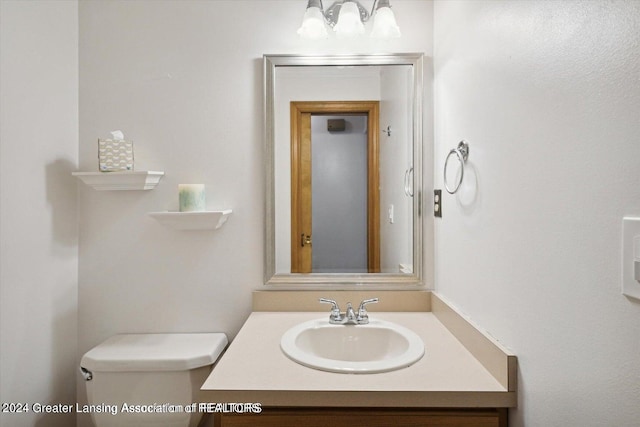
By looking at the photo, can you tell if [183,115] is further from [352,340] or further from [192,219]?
[352,340]

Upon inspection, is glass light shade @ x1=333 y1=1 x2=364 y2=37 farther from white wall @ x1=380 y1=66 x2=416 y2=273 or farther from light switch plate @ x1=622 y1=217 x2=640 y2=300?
light switch plate @ x1=622 y1=217 x2=640 y2=300

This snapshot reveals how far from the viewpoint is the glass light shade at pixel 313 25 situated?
142 centimetres

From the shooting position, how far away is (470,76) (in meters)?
1.15

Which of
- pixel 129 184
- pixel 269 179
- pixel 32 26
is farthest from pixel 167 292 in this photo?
pixel 32 26

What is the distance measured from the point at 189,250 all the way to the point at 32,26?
0.98 m

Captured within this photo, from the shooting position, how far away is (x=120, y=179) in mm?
1436

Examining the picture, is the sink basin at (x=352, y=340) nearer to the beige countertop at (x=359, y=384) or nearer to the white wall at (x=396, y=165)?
the beige countertop at (x=359, y=384)

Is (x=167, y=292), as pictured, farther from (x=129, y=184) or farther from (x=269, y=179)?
(x=269, y=179)

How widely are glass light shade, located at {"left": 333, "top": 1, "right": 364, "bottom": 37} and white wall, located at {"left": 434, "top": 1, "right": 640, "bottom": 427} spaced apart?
0.44 metres

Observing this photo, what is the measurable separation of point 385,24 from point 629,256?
1.20 meters

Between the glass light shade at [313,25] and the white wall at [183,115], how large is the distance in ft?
0.32

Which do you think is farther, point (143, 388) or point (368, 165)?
point (368, 165)

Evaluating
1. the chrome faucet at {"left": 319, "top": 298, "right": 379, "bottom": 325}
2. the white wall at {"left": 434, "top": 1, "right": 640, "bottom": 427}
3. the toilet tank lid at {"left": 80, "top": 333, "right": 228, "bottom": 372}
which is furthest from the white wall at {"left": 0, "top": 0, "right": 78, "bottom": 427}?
the white wall at {"left": 434, "top": 1, "right": 640, "bottom": 427}

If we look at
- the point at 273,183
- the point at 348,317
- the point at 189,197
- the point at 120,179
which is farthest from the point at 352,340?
the point at 120,179
